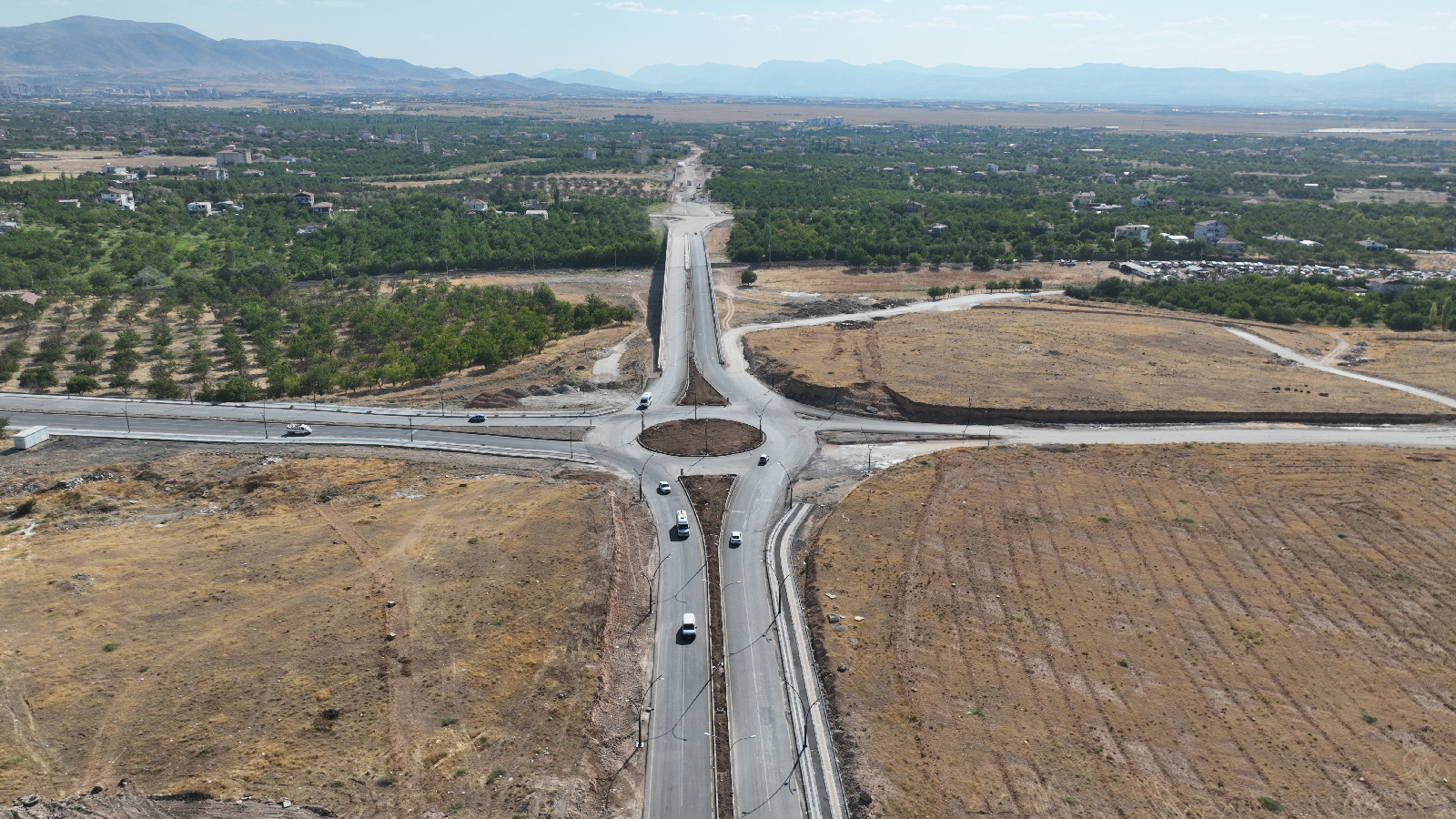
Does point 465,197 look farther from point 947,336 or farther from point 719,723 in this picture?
point 719,723

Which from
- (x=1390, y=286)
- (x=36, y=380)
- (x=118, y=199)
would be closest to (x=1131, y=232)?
(x=1390, y=286)

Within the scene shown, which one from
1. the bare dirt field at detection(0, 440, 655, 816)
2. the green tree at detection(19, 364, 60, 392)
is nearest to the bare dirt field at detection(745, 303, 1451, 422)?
the bare dirt field at detection(0, 440, 655, 816)

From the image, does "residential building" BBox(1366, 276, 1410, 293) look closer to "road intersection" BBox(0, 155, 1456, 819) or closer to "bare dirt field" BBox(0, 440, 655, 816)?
"road intersection" BBox(0, 155, 1456, 819)

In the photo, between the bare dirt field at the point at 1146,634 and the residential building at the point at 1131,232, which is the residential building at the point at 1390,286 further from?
the bare dirt field at the point at 1146,634

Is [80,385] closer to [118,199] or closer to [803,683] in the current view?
[803,683]

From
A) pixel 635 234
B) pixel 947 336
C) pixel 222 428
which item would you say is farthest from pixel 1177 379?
pixel 635 234
